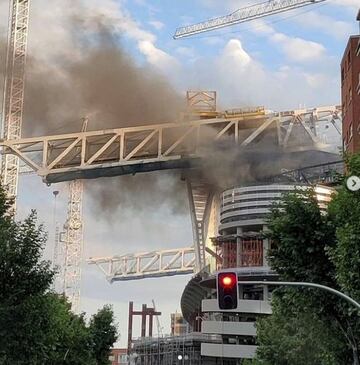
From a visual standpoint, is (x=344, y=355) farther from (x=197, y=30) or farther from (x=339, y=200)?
(x=197, y=30)

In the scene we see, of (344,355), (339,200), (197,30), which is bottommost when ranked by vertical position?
(344,355)

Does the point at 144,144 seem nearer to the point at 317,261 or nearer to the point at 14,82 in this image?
the point at 14,82

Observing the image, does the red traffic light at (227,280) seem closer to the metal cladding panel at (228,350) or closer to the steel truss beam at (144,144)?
the metal cladding panel at (228,350)

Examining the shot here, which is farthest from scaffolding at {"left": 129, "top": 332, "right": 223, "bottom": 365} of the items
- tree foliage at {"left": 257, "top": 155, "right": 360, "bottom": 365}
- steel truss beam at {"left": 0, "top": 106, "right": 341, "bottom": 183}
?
tree foliage at {"left": 257, "top": 155, "right": 360, "bottom": 365}

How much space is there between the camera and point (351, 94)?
6550 cm

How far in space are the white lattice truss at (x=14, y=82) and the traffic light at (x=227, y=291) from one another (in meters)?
93.4

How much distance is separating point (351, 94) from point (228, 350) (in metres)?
53.9

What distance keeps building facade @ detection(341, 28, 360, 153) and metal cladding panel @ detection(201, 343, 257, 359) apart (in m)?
46.5

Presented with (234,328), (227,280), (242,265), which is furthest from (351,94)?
(242,265)

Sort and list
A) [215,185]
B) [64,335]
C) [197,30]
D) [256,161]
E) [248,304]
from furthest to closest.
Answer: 1. [197,30]
2. [215,185]
3. [256,161]
4. [248,304]
5. [64,335]

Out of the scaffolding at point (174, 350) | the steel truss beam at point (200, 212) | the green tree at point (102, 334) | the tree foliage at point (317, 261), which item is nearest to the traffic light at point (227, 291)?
the tree foliage at point (317, 261)

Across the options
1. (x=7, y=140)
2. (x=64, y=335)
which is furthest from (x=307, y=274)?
(x=7, y=140)

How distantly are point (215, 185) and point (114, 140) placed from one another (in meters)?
23.5

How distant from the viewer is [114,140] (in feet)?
400
